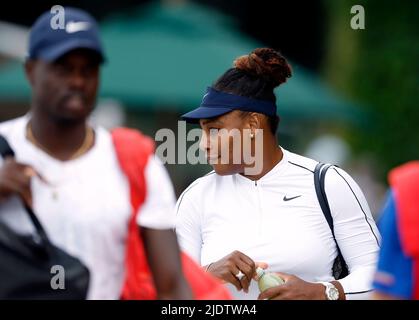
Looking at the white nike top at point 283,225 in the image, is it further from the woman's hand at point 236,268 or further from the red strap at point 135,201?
the red strap at point 135,201

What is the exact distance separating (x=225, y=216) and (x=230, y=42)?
364 inches

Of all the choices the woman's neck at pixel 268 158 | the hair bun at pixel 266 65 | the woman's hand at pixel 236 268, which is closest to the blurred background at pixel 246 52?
the woman's neck at pixel 268 158

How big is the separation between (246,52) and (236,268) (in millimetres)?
9169

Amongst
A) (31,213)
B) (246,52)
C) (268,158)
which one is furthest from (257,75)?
(246,52)

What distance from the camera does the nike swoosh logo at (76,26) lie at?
15.3ft

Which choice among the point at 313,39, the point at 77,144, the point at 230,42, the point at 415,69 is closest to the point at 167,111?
the point at 230,42

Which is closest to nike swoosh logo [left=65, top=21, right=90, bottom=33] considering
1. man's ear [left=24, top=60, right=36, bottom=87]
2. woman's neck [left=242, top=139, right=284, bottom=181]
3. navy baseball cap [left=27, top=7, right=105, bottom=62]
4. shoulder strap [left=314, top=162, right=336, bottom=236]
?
navy baseball cap [left=27, top=7, right=105, bottom=62]

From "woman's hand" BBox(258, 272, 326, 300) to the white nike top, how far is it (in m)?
0.08

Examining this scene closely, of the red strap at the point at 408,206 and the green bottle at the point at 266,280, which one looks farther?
the green bottle at the point at 266,280

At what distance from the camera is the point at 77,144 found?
472 cm

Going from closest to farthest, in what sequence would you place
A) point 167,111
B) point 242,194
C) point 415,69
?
1. point 242,194
2. point 167,111
3. point 415,69

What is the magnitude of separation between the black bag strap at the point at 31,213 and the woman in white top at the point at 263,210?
0.99m

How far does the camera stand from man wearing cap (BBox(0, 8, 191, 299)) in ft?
14.9

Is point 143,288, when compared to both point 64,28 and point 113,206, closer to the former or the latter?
point 113,206
